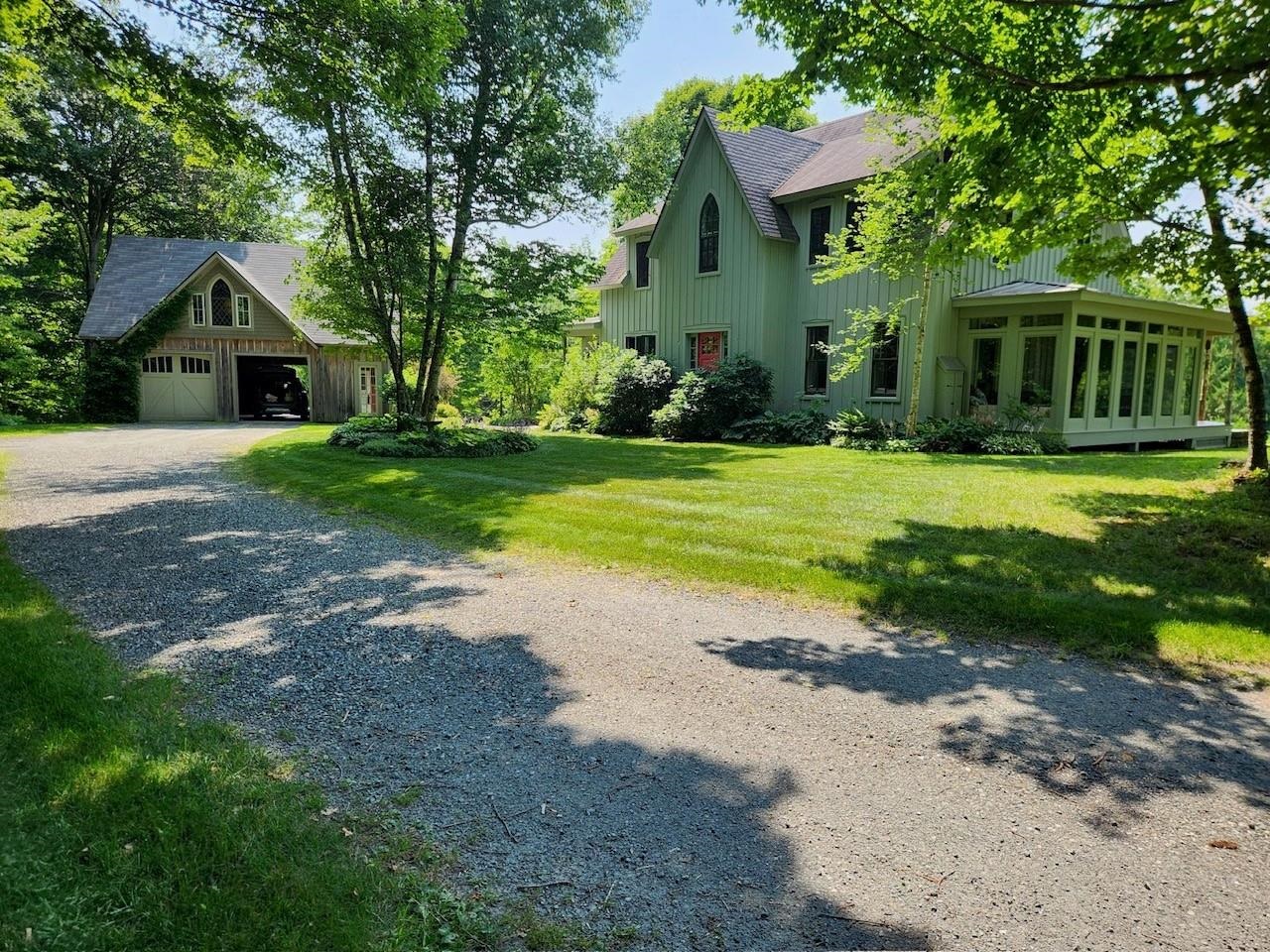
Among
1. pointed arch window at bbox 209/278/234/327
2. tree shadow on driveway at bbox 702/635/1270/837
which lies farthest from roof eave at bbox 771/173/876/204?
pointed arch window at bbox 209/278/234/327

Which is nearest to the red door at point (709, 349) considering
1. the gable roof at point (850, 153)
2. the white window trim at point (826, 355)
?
the white window trim at point (826, 355)

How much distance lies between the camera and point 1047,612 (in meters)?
5.09

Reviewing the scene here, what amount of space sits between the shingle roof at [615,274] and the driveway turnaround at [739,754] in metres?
19.1

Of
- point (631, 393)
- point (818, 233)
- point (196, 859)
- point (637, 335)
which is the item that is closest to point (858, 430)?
point (818, 233)

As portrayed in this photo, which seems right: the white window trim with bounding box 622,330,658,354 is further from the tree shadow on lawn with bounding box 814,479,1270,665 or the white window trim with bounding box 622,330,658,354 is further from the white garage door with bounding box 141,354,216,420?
the white garage door with bounding box 141,354,216,420

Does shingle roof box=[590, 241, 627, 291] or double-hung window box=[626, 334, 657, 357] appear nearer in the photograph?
double-hung window box=[626, 334, 657, 357]

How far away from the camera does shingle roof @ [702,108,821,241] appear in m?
19.0

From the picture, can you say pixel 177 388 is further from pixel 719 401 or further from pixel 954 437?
pixel 954 437

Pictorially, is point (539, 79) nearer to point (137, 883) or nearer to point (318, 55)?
point (318, 55)

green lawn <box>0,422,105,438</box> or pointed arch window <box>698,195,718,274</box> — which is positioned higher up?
pointed arch window <box>698,195,718,274</box>

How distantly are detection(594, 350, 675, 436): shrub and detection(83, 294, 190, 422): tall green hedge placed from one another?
16.8 m

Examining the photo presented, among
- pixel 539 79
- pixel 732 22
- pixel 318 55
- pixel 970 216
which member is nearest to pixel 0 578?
pixel 318 55

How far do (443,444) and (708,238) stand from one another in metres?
10.2

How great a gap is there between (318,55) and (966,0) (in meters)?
7.96
